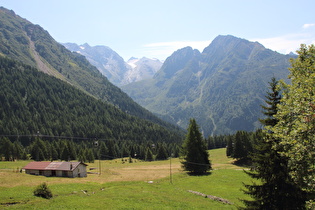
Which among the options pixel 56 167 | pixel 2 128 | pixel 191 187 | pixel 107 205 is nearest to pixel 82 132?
pixel 2 128

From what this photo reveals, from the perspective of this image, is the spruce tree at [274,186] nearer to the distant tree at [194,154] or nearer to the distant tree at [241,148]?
the distant tree at [194,154]

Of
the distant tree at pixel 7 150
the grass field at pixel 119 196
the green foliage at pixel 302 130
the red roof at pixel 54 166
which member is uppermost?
the green foliage at pixel 302 130

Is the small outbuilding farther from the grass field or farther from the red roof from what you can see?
the grass field

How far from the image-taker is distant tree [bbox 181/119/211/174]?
72.1 m

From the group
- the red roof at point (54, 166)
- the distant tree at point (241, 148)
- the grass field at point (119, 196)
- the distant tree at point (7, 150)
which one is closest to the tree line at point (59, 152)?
the distant tree at point (7, 150)

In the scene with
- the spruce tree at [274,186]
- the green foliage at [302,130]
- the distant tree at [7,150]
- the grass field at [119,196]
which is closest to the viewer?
the green foliage at [302,130]

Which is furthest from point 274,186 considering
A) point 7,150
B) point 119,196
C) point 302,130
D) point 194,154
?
point 7,150

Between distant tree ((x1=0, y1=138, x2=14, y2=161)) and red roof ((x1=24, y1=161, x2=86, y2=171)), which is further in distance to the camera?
distant tree ((x1=0, y1=138, x2=14, y2=161))

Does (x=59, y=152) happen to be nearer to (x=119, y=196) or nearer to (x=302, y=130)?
(x=119, y=196)

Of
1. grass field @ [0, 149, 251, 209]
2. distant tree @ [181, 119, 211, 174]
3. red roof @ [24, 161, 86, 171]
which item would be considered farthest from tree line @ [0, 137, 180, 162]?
grass field @ [0, 149, 251, 209]

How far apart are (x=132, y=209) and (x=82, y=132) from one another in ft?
570

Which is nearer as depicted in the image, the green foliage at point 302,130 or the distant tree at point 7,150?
the green foliage at point 302,130

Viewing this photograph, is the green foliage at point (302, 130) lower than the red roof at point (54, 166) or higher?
higher

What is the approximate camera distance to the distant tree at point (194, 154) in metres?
72.1
